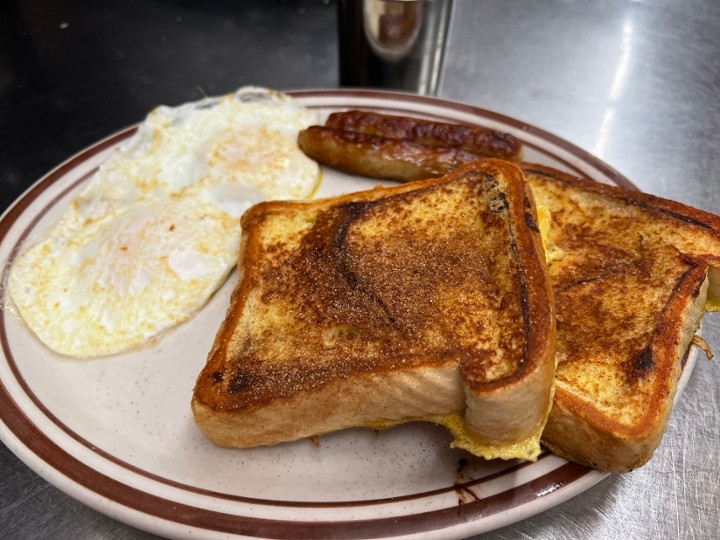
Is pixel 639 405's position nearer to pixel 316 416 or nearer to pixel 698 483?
pixel 698 483

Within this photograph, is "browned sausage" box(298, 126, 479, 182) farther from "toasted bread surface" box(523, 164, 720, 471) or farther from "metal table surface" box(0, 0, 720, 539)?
"metal table surface" box(0, 0, 720, 539)

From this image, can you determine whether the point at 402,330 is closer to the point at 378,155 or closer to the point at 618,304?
the point at 618,304

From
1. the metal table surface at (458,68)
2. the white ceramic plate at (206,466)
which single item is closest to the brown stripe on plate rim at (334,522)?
the white ceramic plate at (206,466)

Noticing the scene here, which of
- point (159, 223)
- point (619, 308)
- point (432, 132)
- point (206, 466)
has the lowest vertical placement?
point (206, 466)

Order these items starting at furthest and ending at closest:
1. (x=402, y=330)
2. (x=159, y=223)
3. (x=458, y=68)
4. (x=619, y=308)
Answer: (x=458, y=68) → (x=159, y=223) → (x=619, y=308) → (x=402, y=330)

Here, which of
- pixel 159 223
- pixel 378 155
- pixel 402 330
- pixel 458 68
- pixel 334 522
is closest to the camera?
pixel 334 522

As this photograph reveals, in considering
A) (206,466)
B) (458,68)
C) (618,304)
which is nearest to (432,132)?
(618,304)

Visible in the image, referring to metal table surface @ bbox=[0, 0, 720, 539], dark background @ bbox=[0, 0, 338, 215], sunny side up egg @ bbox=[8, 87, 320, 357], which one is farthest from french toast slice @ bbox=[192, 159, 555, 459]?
dark background @ bbox=[0, 0, 338, 215]
